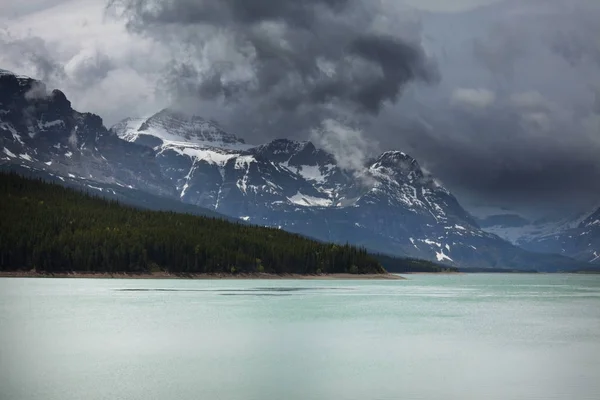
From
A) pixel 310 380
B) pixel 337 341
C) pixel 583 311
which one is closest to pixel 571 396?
pixel 310 380

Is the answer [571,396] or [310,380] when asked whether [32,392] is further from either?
[571,396]

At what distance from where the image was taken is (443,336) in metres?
80.5

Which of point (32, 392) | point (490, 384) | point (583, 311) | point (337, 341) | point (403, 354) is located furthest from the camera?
point (583, 311)

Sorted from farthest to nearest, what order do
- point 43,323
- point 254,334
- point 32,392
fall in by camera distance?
point 43,323, point 254,334, point 32,392

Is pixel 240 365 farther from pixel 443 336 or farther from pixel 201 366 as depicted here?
pixel 443 336

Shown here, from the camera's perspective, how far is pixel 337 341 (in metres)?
74.4

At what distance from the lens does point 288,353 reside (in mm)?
65625

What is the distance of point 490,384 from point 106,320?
52.6 metres

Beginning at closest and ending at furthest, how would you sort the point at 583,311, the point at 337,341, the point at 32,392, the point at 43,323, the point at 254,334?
the point at 32,392 → the point at 337,341 → the point at 254,334 → the point at 43,323 → the point at 583,311

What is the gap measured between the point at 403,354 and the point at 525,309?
222 feet

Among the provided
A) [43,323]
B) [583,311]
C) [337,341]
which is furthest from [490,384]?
[583,311]

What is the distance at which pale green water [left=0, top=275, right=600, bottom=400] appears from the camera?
4831 centimetres

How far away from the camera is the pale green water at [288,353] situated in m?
48.3

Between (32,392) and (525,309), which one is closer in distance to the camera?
(32,392)
